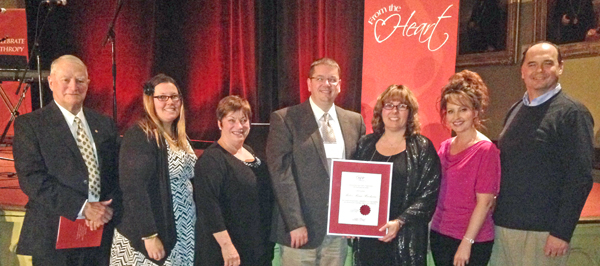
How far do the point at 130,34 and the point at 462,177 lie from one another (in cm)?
573

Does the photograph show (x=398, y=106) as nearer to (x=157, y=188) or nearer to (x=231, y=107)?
(x=231, y=107)

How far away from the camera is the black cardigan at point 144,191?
241 cm

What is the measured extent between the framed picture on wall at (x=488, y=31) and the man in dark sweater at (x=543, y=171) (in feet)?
10.4

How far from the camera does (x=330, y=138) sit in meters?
2.73

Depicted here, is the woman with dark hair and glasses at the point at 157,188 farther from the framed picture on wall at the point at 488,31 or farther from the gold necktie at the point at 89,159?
the framed picture on wall at the point at 488,31

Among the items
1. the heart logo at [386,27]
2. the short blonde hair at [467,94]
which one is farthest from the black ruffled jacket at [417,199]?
the heart logo at [386,27]

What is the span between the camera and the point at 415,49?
11.8ft

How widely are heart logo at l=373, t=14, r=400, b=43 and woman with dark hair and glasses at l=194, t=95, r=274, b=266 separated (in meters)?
1.52

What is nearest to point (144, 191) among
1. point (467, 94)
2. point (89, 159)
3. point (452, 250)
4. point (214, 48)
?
point (89, 159)

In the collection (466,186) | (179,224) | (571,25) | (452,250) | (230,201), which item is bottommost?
(452,250)

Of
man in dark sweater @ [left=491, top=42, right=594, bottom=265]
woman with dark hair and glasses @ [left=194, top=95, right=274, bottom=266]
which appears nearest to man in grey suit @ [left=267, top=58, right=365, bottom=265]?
woman with dark hair and glasses @ [left=194, top=95, right=274, bottom=266]

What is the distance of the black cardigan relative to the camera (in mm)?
2412

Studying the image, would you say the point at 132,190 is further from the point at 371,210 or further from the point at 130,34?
the point at 130,34

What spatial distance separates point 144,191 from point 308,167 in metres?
0.91
